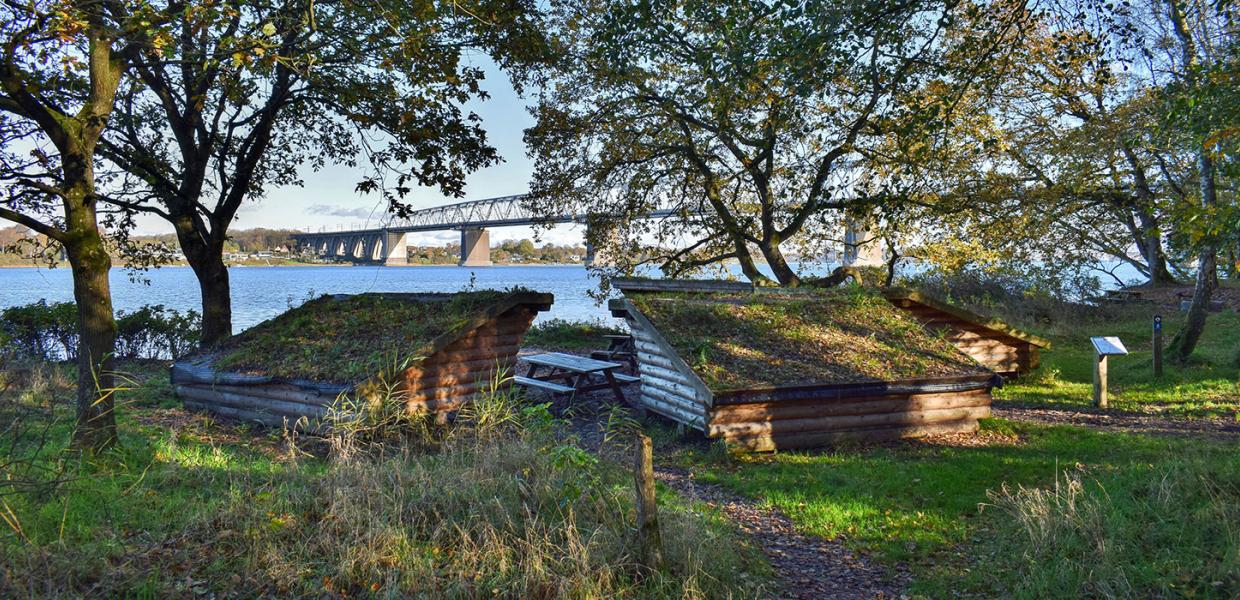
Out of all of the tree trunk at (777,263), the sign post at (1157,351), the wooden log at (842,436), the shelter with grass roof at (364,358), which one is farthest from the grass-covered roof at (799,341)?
the tree trunk at (777,263)

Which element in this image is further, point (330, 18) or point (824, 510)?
point (330, 18)

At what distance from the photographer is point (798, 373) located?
26.9 ft

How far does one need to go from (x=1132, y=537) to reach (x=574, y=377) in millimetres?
8490

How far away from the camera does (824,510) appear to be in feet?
19.7

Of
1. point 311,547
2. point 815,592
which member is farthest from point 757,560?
point 311,547

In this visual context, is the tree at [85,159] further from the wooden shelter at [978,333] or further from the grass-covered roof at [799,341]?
the wooden shelter at [978,333]

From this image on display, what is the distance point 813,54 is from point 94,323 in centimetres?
727

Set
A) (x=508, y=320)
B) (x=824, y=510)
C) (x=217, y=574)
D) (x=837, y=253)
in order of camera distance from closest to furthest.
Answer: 1. (x=217, y=574)
2. (x=824, y=510)
3. (x=508, y=320)
4. (x=837, y=253)

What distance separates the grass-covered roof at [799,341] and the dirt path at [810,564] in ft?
6.61

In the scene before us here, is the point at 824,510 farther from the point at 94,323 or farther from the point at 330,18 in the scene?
the point at 330,18

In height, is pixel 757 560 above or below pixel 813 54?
below

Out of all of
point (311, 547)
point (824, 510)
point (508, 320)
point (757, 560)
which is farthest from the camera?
point (508, 320)

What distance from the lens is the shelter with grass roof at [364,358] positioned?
8.24 metres

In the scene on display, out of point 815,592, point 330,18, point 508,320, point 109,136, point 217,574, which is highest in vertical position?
point 330,18
